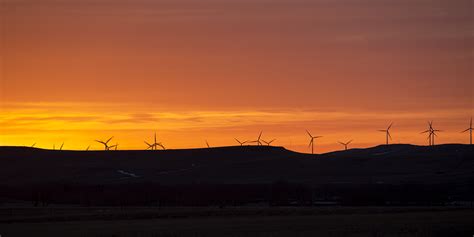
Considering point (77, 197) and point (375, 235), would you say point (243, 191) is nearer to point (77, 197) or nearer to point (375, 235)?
point (77, 197)

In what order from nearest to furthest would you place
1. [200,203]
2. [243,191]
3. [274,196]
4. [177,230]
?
[177,230] → [200,203] → [274,196] → [243,191]

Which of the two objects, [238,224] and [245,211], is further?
[245,211]

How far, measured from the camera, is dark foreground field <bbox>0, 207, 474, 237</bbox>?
72812mm

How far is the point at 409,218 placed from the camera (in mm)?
90062

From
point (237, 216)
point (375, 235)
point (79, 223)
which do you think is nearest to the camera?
point (375, 235)

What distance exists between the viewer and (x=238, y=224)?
84.8m

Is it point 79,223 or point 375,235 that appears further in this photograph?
point 79,223

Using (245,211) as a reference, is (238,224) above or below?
below

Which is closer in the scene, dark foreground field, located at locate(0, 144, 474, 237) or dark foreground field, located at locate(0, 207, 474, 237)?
dark foreground field, located at locate(0, 207, 474, 237)

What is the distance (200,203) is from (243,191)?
85.4ft

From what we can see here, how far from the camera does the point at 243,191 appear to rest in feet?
557

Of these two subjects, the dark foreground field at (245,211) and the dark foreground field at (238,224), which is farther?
the dark foreground field at (245,211)

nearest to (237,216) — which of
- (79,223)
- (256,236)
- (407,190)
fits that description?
(79,223)

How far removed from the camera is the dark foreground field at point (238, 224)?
72.8 meters
